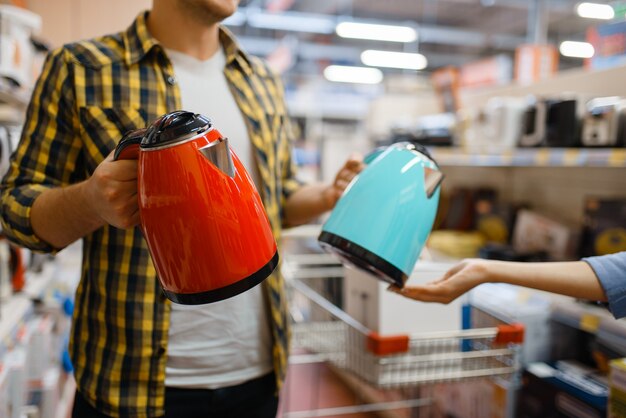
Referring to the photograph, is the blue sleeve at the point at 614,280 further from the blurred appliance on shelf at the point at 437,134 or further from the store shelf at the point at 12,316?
the blurred appliance on shelf at the point at 437,134

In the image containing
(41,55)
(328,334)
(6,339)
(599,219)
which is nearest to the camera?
(6,339)

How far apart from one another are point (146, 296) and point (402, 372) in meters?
0.76

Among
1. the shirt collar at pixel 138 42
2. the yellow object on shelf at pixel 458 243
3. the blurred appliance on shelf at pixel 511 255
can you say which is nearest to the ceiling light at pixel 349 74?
the yellow object on shelf at pixel 458 243

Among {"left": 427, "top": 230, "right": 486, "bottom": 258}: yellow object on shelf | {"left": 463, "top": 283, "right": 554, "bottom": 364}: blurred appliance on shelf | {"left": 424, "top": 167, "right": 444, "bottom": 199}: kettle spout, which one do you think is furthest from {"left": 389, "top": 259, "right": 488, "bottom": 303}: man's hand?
{"left": 427, "top": 230, "right": 486, "bottom": 258}: yellow object on shelf

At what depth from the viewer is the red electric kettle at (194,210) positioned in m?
0.72

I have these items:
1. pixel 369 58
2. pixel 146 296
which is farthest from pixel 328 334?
pixel 369 58

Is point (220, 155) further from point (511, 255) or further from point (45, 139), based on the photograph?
point (511, 255)

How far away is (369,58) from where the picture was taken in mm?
10266

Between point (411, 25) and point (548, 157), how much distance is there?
7.53 meters

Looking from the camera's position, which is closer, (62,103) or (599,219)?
(62,103)

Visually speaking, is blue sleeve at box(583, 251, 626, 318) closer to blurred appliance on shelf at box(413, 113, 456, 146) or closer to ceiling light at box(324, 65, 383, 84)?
blurred appliance on shelf at box(413, 113, 456, 146)

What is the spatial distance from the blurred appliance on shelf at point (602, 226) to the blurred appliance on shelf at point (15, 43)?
7.10 ft

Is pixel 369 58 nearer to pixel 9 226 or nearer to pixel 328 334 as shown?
pixel 328 334

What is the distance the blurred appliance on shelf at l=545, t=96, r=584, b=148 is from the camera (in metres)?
1.97
